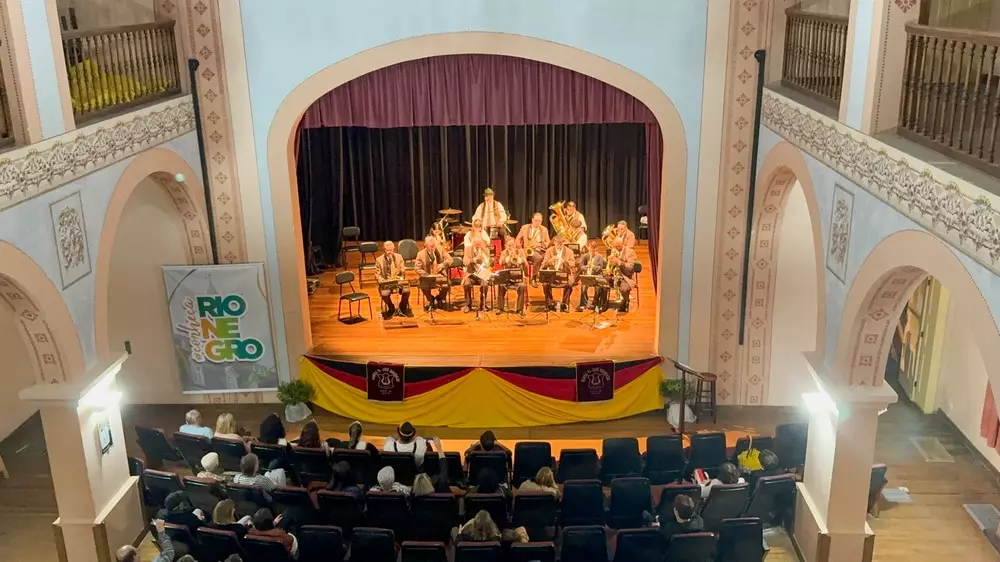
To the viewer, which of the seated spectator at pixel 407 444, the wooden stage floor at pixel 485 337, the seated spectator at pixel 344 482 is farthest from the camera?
the wooden stage floor at pixel 485 337

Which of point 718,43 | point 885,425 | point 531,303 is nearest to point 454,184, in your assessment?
point 531,303

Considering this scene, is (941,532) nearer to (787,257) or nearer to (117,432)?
(787,257)

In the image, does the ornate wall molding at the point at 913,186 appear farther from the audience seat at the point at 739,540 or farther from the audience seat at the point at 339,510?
the audience seat at the point at 339,510

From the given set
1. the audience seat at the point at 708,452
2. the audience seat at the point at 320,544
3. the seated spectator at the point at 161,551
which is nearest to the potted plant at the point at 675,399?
the audience seat at the point at 708,452

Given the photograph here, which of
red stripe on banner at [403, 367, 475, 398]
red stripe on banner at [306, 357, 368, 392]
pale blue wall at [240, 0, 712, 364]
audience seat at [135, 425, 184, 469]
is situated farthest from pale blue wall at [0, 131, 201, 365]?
red stripe on banner at [403, 367, 475, 398]

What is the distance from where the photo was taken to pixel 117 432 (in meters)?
9.64

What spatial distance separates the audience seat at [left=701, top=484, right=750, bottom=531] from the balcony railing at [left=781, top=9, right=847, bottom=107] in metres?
4.07

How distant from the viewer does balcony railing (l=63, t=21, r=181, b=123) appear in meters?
9.16

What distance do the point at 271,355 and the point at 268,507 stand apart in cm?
373

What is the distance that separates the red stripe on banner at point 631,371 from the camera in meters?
12.2

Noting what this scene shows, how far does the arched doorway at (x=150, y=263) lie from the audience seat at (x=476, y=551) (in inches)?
256

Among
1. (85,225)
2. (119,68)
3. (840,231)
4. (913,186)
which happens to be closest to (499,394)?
(840,231)

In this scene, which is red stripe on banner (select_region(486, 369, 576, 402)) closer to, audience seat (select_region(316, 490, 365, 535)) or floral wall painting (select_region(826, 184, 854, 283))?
audience seat (select_region(316, 490, 365, 535))

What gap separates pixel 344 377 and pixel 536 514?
14.5 ft
